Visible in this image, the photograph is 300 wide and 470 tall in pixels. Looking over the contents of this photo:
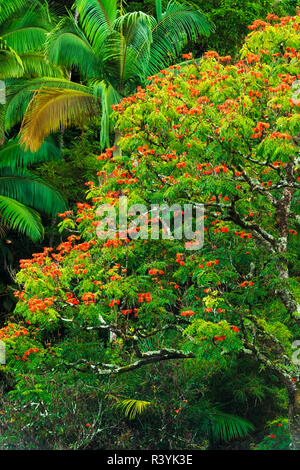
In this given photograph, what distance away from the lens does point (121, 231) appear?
9.73 metres

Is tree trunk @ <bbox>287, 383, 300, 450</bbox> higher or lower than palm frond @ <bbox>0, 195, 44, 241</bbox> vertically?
lower

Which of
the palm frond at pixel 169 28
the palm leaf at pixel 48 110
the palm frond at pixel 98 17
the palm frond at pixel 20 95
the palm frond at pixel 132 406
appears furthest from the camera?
the palm frond at pixel 20 95

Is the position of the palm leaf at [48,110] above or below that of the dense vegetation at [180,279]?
above

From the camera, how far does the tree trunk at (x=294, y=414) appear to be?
9.63m

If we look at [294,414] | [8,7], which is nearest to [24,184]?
[8,7]

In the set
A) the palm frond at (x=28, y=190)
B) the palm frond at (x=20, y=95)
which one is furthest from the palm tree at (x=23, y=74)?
the palm frond at (x=20, y=95)

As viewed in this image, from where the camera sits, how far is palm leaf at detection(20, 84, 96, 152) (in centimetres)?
1333

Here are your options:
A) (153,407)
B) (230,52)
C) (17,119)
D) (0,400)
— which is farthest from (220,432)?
(230,52)

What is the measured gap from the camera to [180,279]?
419 inches

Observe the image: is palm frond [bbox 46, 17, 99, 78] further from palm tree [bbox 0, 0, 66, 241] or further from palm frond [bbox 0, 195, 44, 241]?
palm frond [bbox 0, 195, 44, 241]

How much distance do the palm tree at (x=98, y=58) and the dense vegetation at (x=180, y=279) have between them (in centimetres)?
6

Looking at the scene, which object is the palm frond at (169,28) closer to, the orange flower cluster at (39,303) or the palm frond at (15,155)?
the palm frond at (15,155)

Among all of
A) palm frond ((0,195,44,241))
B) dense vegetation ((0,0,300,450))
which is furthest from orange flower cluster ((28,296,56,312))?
palm frond ((0,195,44,241))

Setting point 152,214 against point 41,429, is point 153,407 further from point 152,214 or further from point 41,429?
point 152,214
